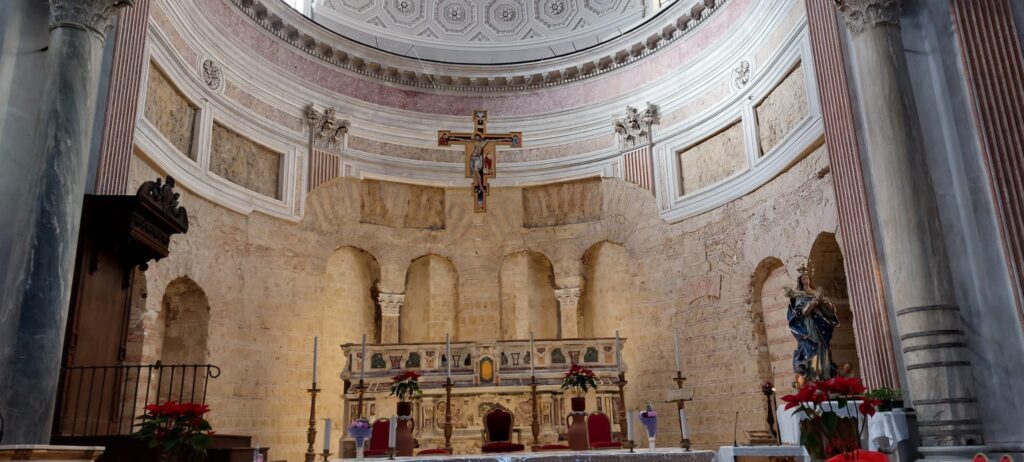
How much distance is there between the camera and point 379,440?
31.8ft

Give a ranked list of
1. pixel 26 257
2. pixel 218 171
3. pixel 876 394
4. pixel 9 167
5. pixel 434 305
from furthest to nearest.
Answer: pixel 434 305, pixel 218 171, pixel 876 394, pixel 9 167, pixel 26 257

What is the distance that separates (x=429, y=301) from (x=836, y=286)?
915cm

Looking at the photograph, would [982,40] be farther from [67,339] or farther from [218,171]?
[218,171]

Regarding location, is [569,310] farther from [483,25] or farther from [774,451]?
[774,451]

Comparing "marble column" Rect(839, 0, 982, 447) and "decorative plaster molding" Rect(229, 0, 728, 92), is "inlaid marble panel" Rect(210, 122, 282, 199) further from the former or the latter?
"marble column" Rect(839, 0, 982, 447)

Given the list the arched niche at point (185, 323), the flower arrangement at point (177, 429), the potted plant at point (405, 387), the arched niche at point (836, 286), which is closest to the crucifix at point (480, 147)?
the potted plant at point (405, 387)

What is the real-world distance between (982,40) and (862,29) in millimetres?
1243

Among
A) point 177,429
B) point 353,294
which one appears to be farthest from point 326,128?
point 177,429

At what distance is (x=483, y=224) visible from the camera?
18.3m

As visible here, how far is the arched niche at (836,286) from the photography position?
12.2 m

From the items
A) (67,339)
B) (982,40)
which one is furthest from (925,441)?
(67,339)

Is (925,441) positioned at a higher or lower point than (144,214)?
lower

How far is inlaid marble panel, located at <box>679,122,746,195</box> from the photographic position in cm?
1526

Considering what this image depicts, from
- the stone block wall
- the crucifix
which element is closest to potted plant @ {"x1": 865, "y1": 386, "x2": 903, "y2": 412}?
the stone block wall
